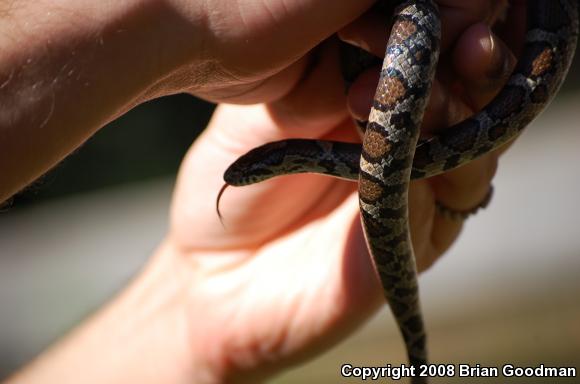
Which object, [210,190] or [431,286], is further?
[431,286]

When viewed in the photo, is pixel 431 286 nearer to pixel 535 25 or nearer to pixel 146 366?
pixel 146 366

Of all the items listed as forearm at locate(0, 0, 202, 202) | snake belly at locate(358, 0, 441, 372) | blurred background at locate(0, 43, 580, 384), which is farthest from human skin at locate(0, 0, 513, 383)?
blurred background at locate(0, 43, 580, 384)

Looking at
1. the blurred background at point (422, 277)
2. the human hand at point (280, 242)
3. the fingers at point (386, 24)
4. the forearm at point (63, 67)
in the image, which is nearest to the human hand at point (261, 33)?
the fingers at point (386, 24)

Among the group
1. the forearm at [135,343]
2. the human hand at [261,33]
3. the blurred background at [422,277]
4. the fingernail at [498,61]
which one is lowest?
the forearm at [135,343]

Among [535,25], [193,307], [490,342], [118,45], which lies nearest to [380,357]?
[490,342]

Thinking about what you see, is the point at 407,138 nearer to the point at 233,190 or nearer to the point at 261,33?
the point at 261,33

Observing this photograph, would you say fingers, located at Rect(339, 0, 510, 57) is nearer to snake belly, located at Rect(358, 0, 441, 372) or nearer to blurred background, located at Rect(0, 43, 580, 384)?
snake belly, located at Rect(358, 0, 441, 372)

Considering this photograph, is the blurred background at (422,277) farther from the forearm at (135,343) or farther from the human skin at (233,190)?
the human skin at (233,190)
